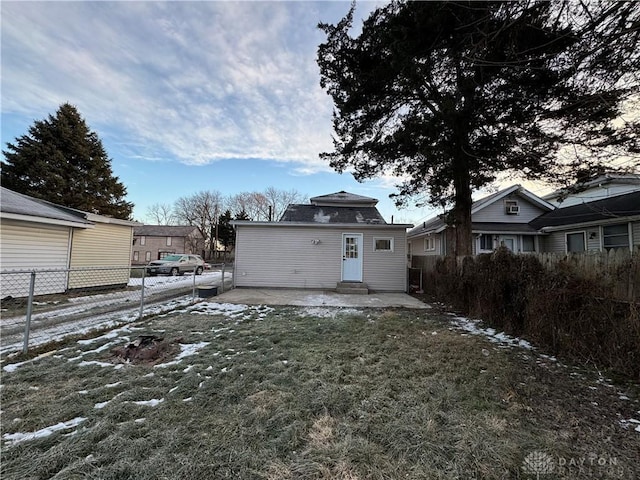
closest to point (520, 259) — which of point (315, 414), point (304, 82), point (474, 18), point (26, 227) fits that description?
point (474, 18)

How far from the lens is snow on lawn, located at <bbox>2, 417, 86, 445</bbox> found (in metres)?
1.93

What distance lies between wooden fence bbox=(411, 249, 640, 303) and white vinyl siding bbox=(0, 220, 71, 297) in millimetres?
11399

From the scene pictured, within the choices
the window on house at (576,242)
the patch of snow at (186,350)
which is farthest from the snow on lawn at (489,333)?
the window on house at (576,242)

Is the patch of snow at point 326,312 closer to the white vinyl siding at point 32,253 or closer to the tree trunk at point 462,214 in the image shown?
the tree trunk at point 462,214

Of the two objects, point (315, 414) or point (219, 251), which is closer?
point (315, 414)

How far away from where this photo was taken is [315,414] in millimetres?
2352

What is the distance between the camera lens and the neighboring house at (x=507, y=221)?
13.0m

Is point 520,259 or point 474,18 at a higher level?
point 474,18

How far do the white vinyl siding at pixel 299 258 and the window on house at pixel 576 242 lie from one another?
7.25 metres

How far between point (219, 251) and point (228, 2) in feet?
107

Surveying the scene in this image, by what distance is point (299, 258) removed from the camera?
11117 mm

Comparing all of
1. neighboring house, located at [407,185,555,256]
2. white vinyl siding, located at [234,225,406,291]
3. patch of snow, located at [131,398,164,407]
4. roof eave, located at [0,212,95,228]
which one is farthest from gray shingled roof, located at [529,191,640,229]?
roof eave, located at [0,212,95,228]

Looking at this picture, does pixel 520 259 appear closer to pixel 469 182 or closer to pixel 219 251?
pixel 469 182

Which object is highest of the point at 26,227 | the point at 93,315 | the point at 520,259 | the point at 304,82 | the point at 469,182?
the point at 304,82
